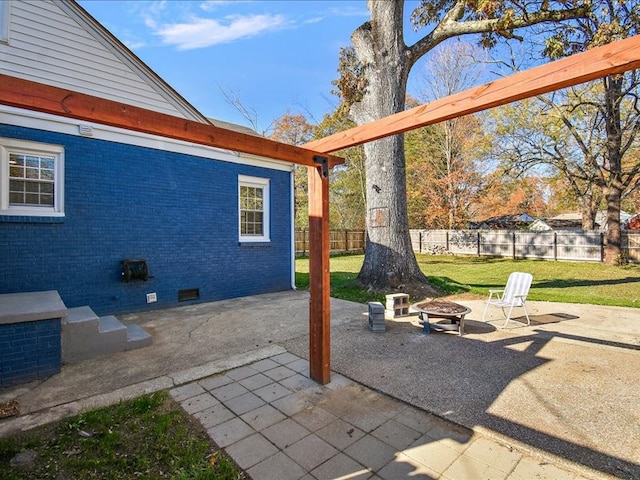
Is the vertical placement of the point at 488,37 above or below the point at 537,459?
above

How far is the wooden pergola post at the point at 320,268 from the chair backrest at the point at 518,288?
3.34 m

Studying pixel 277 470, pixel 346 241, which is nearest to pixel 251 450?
pixel 277 470

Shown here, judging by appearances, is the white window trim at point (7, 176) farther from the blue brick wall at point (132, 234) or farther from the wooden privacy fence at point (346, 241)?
the wooden privacy fence at point (346, 241)

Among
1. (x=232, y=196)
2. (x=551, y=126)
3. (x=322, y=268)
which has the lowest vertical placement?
(x=322, y=268)

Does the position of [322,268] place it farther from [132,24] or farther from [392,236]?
[132,24]

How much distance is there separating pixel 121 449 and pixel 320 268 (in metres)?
2.01

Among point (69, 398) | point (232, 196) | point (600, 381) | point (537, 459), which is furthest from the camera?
point (232, 196)

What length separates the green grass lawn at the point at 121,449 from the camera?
6.72 feet

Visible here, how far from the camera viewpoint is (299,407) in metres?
2.78

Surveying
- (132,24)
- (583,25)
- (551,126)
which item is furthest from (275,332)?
(551,126)

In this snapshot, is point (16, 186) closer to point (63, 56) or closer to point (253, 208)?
point (63, 56)

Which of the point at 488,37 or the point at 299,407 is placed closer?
the point at 299,407

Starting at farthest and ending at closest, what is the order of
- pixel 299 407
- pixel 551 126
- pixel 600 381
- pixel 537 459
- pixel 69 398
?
pixel 551 126
pixel 600 381
pixel 69 398
pixel 299 407
pixel 537 459

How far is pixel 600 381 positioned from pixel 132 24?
440 inches
